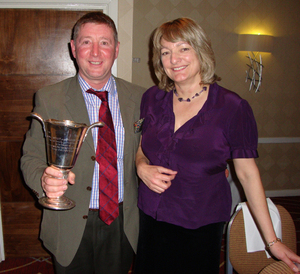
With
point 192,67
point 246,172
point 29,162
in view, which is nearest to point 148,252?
point 246,172

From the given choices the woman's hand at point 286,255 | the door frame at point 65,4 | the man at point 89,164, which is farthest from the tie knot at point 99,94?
the door frame at point 65,4

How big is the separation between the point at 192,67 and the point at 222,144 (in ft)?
1.52

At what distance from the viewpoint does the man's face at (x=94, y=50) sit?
1512mm

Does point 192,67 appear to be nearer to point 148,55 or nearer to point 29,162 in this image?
point 29,162

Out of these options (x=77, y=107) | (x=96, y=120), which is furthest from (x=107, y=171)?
(x=77, y=107)

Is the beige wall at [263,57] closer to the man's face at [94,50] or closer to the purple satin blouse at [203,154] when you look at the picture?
the man's face at [94,50]

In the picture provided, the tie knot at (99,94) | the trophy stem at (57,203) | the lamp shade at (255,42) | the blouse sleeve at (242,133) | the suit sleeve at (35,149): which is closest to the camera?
the trophy stem at (57,203)

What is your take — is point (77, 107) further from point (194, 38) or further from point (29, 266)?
point (29, 266)

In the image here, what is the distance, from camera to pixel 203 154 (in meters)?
1.36

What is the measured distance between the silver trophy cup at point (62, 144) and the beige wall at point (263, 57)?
9.15 feet

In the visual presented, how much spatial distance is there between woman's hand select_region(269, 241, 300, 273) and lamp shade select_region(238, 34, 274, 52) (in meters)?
3.65

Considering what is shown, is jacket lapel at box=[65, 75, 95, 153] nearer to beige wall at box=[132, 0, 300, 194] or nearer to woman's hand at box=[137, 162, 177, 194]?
woman's hand at box=[137, 162, 177, 194]

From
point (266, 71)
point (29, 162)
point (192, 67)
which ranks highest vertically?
point (266, 71)

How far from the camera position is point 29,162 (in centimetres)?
143
